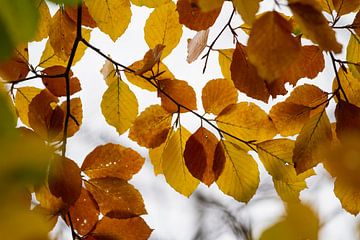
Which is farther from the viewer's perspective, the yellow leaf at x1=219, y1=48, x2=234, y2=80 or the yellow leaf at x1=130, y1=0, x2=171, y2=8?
the yellow leaf at x1=219, y1=48, x2=234, y2=80

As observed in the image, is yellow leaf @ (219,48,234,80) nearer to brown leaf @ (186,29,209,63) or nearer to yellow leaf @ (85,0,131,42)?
brown leaf @ (186,29,209,63)

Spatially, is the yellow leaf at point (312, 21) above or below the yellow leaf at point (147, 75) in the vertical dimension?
above

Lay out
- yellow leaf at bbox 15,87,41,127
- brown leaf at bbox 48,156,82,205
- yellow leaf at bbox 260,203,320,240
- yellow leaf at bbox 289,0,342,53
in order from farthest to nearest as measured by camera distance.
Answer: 1. yellow leaf at bbox 15,87,41,127
2. brown leaf at bbox 48,156,82,205
3. yellow leaf at bbox 289,0,342,53
4. yellow leaf at bbox 260,203,320,240

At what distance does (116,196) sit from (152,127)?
13 centimetres

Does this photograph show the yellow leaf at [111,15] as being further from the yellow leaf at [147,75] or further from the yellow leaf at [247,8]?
the yellow leaf at [247,8]

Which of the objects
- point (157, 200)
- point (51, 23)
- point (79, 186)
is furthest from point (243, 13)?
point (157, 200)

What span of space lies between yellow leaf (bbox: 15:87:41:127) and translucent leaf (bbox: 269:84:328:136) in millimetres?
401

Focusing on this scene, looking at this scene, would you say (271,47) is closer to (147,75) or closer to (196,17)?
(196,17)

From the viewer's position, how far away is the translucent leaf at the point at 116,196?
2.57 ft

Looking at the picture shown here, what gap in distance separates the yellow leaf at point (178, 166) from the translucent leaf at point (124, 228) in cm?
9

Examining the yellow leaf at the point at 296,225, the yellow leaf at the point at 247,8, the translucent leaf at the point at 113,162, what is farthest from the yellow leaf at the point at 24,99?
the yellow leaf at the point at 296,225

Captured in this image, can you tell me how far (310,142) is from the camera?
71 centimetres

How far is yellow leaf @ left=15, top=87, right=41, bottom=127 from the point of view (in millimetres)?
894

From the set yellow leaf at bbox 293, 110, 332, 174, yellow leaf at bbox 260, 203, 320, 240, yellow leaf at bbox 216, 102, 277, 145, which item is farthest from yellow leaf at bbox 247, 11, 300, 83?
yellow leaf at bbox 216, 102, 277, 145
